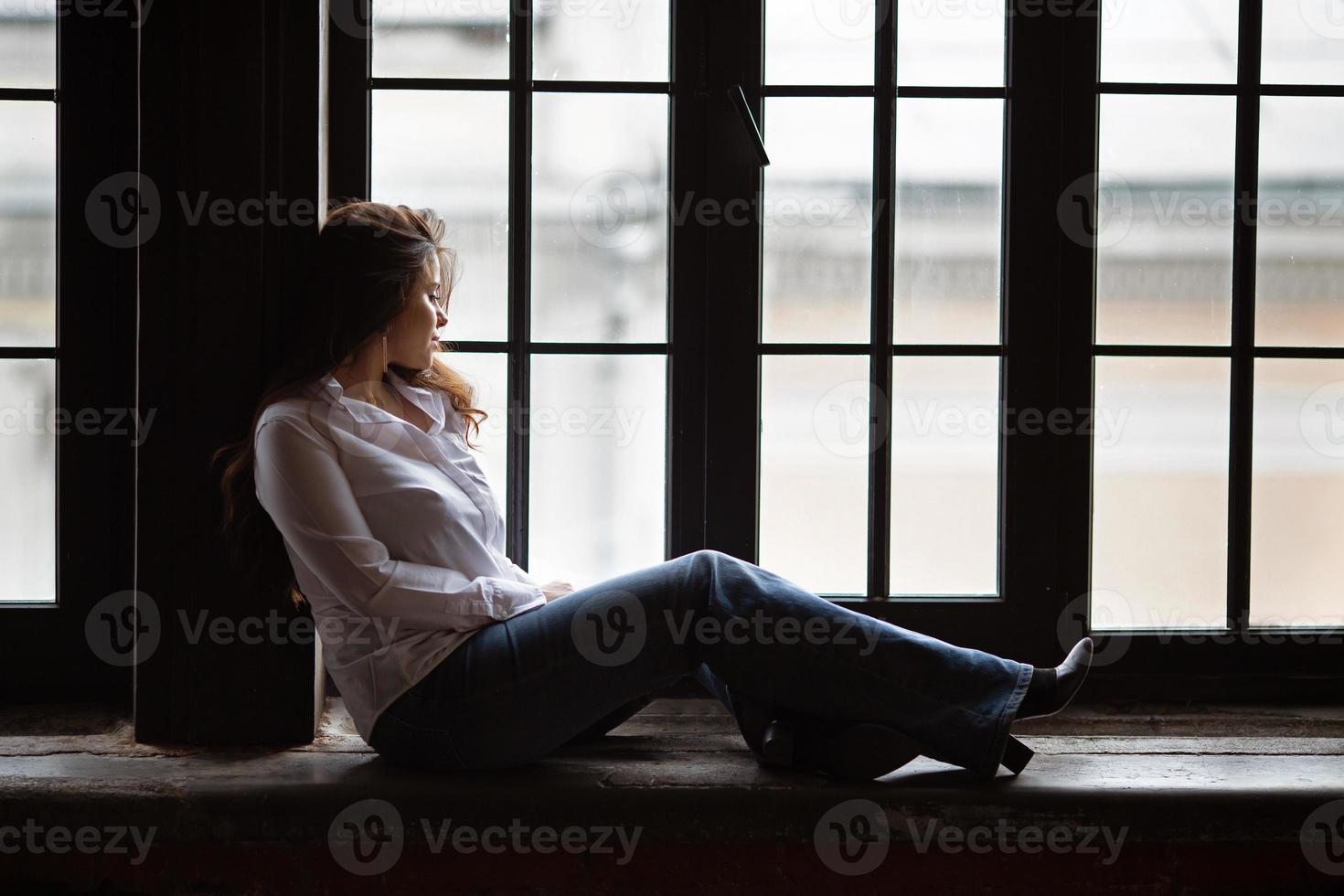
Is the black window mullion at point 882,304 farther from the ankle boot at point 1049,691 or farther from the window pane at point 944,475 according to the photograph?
the ankle boot at point 1049,691

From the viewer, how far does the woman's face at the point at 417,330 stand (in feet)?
5.45

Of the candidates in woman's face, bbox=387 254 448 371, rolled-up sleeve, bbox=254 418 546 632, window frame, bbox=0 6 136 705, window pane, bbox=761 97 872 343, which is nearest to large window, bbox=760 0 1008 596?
window pane, bbox=761 97 872 343

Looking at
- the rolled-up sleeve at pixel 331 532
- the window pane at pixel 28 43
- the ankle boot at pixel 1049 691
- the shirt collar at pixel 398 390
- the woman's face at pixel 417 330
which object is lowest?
the ankle boot at pixel 1049 691

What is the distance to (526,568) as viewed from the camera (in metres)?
1.98

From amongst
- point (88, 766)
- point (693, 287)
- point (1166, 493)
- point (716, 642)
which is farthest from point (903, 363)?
point (88, 766)

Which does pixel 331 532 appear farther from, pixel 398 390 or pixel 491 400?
pixel 491 400

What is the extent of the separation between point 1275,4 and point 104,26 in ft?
7.45

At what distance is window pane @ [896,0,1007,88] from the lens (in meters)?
1.97

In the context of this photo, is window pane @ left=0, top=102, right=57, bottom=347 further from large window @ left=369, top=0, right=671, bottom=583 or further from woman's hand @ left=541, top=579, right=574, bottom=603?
woman's hand @ left=541, top=579, right=574, bottom=603

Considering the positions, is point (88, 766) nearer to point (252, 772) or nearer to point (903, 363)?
point (252, 772)

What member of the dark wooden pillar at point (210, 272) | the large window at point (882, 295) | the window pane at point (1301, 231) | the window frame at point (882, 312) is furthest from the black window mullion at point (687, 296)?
the window pane at point (1301, 231)

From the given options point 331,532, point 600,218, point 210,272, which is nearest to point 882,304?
point 600,218

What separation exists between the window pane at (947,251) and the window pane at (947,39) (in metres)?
0.18

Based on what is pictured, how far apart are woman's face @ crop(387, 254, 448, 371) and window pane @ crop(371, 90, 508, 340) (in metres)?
0.24
